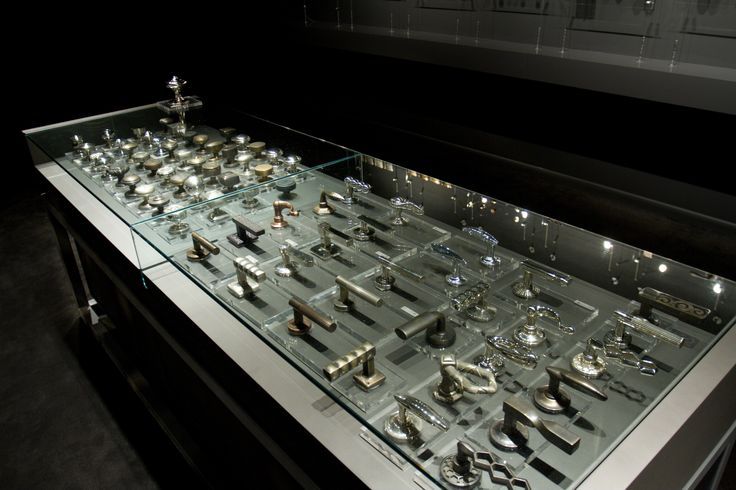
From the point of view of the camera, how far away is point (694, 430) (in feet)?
3.75

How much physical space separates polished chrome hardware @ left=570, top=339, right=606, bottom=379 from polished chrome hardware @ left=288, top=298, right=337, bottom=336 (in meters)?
0.52

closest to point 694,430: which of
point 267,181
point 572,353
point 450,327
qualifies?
point 572,353

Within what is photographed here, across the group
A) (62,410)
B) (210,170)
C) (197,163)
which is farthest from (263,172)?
(62,410)

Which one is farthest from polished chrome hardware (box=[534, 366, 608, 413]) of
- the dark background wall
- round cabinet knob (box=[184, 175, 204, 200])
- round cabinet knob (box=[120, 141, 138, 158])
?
round cabinet knob (box=[120, 141, 138, 158])

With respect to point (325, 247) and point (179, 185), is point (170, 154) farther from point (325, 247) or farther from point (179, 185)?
point (325, 247)

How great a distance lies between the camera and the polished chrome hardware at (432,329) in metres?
1.23

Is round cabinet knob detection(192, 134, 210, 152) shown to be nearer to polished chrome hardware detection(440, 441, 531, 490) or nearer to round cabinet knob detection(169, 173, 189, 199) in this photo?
round cabinet knob detection(169, 173, 189, 199)

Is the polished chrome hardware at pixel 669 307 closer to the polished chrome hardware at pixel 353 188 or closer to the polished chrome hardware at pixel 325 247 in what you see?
the polished chrome hardware at pixel 325 247

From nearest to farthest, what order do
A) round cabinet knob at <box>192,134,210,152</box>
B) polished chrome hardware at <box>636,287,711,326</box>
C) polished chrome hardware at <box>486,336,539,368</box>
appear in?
1. polished chrome hardware at <box>486,336,539,368</box>
2. polished chrome hardware at <box>636,287,711,326</box>
3. round cabinet knob at <box>192,134,210,152</box>

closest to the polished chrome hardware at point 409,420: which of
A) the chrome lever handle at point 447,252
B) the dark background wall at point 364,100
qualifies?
the chrome lever handle at point 447,252

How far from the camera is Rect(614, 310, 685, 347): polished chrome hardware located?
3.92 ft

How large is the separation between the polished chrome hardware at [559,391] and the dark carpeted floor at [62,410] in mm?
1614

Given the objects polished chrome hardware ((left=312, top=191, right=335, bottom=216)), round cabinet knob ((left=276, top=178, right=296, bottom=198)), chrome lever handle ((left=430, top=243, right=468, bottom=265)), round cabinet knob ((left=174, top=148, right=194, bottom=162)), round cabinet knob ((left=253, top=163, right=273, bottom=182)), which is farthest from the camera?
→ round cabinet knob ((left=174, top=148, right=194, bottom=162))

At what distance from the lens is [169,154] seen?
253 centimetres
